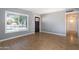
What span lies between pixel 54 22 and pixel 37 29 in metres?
0.47

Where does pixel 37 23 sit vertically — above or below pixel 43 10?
below

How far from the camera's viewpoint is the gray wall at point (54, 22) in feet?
6.04

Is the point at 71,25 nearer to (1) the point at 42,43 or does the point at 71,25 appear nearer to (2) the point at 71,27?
(2) the point at 71,27

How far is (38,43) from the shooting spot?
5.96 feet

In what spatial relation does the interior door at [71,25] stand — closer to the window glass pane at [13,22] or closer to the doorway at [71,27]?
the doorway at [71,27]

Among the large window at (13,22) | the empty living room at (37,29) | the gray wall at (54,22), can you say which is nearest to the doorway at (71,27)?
the empty living room at (37,29)

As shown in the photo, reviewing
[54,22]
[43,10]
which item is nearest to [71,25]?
[54,22]

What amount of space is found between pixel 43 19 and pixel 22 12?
58cm

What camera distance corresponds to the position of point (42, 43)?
5.96 ft

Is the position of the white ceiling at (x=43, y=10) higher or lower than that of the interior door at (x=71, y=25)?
higher

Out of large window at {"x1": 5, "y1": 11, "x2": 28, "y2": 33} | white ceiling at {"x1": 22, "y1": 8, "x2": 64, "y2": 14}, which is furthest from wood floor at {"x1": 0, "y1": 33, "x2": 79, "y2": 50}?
white ceiling at {"x1": 22, "y1": 8, "x2": 64, "y2": 14}

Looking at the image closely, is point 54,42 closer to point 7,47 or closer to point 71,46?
point 71,46

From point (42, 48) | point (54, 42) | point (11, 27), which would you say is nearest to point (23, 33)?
point (11, 27)

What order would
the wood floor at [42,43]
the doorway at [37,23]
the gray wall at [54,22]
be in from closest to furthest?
the wood floor at [42,43] < the gray wall at [54,22] < the doorway at [37,23]
